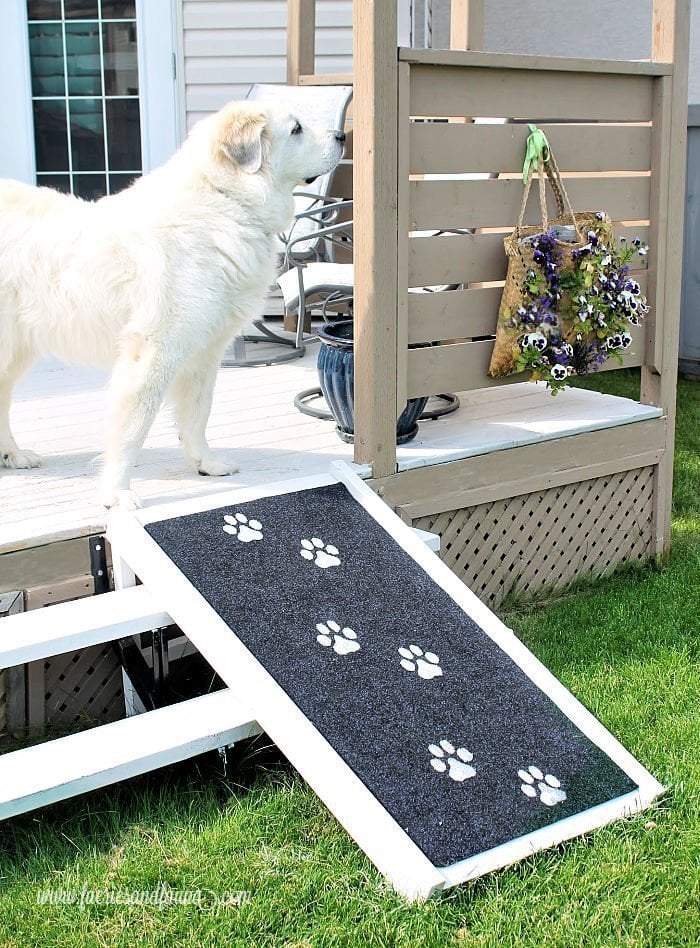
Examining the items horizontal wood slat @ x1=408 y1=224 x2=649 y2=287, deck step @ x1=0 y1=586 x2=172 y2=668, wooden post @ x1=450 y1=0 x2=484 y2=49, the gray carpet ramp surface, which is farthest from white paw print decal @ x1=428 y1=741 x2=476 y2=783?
wooden post @ x1=450 y1=0 x2=484 y2=49

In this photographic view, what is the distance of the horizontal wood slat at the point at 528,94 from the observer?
321cm

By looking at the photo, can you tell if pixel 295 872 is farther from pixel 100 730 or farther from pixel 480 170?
pixel 480 170

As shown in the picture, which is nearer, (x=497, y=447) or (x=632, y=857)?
(x=632, y=857)

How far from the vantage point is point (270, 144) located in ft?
10.4

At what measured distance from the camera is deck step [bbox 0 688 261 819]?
85.5 inches

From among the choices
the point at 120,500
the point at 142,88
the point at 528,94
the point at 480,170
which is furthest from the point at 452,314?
the point at 142,88

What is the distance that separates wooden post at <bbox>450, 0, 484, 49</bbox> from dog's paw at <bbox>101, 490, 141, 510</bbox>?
301 cm

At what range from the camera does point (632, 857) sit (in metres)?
2.22

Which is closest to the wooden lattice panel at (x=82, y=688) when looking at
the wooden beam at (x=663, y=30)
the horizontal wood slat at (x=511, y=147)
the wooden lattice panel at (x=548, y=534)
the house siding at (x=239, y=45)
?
the wooden lattice panel at (x=548, y=534)

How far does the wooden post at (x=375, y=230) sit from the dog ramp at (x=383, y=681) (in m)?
0.28

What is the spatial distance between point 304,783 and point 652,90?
2860 mm

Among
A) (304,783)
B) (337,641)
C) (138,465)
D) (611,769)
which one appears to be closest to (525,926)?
(611,769)

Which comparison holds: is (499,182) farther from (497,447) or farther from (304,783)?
(304,783)

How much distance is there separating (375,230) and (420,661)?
1339 mm
